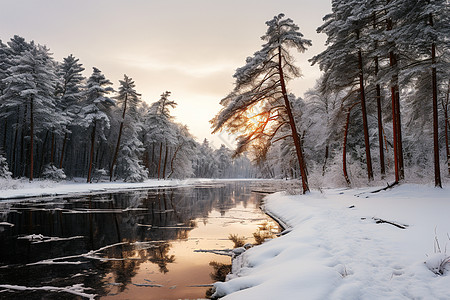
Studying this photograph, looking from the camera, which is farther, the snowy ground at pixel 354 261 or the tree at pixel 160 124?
the tree at pixel 160 124

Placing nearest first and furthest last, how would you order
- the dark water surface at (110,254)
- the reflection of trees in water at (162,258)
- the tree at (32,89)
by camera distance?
the dark water surface at (110,254)
the reflection of trees in water at (162,258)
the tree at (32,89)

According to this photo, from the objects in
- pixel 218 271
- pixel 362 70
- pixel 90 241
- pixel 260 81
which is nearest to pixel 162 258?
pixel 218 271

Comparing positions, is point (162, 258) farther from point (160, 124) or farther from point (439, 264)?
point (160, 124)

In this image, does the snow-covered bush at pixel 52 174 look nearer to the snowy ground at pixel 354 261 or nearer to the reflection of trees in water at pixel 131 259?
the reflection of trees in water at pixel 131 259

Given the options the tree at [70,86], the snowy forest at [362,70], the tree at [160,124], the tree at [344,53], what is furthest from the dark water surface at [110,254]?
the tree at [160,124]

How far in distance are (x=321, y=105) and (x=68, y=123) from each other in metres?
32.8

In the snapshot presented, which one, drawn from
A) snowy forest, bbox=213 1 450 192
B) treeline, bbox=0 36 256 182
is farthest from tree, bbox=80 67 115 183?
snowy forest, bbox=213 1 450 192

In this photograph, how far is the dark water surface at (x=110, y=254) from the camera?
13.9ft

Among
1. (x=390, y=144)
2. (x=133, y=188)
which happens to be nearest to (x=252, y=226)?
(x=390, y=144)

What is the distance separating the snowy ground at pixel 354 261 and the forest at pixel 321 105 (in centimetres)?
677

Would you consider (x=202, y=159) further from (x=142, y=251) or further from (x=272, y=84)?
(x=142, y=251)

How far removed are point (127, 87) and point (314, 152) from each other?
1103 inches

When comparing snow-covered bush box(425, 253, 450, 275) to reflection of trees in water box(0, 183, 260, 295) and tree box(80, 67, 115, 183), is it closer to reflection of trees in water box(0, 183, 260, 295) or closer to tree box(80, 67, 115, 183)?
reflection of trees in water box(0, 183, 260, 295)

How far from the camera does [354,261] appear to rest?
14.7 ft
